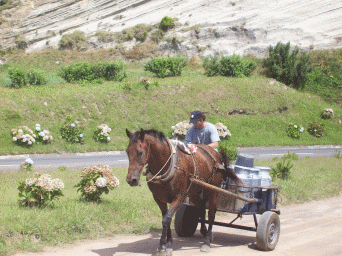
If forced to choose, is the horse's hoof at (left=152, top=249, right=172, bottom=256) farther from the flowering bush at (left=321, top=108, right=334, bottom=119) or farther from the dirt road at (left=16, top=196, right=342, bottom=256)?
the flowering bush at (left=321, top=108, right=334, bottom=119)

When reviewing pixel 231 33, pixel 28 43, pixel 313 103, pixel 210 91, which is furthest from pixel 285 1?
pixel 28 43

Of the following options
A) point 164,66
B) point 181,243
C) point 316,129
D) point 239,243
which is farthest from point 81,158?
point 316,129

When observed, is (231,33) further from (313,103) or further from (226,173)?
(226,173)

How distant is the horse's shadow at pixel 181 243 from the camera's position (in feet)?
21.6

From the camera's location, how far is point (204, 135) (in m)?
7.89

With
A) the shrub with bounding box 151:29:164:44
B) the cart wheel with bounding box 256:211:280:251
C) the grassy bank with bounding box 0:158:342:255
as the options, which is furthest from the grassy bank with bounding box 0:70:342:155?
the cart wheel with bounding box 256:211:280:251

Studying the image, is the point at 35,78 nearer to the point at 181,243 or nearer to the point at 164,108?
the point at 164,108

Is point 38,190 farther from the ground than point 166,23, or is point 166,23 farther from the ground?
point 166,23

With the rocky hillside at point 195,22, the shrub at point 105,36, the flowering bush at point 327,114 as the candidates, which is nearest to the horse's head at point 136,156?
the flowering bush at point 327,114

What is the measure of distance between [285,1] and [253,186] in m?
48.2

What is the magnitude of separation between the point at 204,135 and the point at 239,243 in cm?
222

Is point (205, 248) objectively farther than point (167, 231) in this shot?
Yes

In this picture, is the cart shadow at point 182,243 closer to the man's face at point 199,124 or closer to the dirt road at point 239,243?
→ the dirt road at point 239,243

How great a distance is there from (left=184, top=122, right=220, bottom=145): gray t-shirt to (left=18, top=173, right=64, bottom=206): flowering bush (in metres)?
2.77
